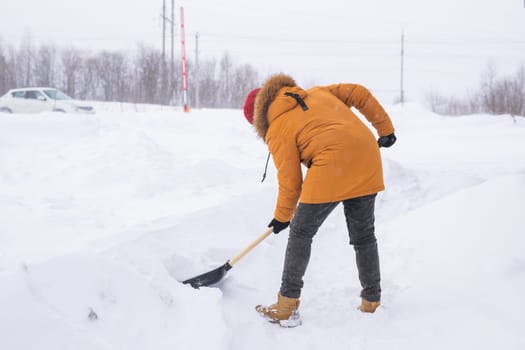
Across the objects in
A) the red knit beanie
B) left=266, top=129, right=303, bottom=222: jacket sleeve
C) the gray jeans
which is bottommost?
the gray jeans

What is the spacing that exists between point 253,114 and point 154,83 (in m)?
30.2

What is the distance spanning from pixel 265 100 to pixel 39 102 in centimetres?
1399

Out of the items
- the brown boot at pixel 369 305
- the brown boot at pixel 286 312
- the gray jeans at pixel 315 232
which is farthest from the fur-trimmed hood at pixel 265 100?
the brown boot at pixel 369 305

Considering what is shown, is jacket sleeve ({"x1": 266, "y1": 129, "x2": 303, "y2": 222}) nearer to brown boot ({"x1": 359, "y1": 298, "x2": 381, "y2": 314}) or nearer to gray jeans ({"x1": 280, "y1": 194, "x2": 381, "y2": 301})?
gray jeans ({"x1": 280, "y1": 194, "x2": 381, "y2": 301})

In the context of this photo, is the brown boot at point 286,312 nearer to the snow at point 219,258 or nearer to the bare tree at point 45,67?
the snow at point 219,258

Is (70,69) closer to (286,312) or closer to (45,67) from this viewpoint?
(45,67)

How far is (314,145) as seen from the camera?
6.98 feet

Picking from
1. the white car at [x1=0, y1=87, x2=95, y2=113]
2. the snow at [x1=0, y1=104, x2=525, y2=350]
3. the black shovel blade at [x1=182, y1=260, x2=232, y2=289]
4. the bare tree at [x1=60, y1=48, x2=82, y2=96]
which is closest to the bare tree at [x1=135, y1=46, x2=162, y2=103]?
the bare tree at [x1=60, y1=48, x2=82, y2=96]

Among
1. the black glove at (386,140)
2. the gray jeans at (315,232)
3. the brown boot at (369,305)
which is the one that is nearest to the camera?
the gray jeans at (315,232)

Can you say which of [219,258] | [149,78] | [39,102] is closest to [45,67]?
[149,78]

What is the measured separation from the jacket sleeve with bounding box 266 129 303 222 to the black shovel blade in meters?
0.70

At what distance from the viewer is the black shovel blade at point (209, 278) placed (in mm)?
2728

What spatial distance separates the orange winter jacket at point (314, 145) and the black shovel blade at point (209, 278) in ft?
2.15

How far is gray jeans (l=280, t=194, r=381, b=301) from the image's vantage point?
223 cm
